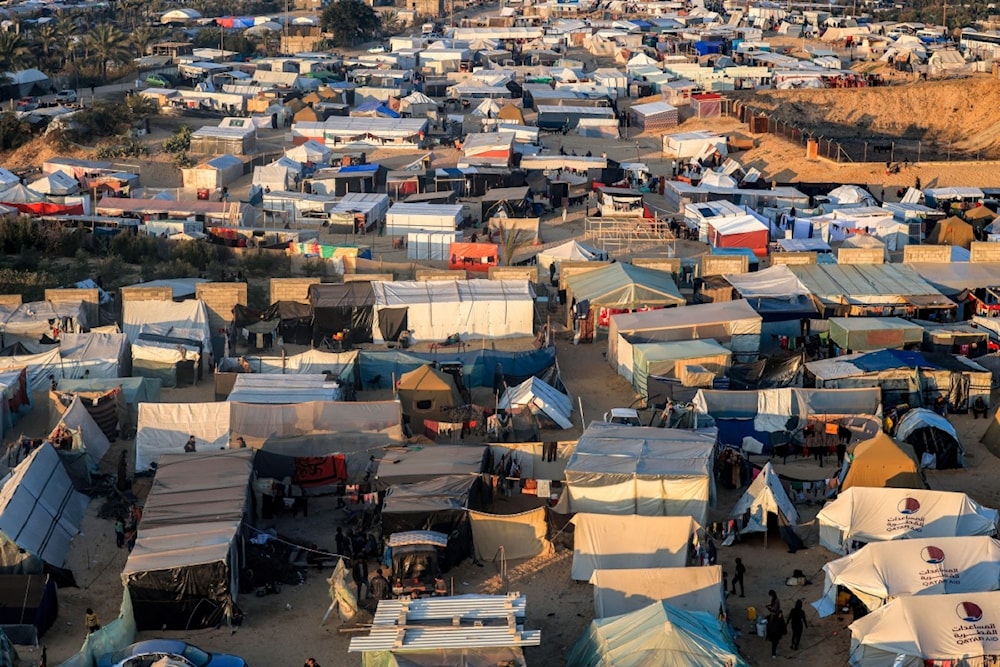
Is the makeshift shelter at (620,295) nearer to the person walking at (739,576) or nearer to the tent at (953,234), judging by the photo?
the tent at (953,234)

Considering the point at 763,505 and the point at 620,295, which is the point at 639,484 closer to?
the point at 763,505

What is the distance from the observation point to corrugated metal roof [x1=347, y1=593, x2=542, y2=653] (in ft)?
44.1

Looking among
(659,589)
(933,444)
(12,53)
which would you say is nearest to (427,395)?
(933,444)

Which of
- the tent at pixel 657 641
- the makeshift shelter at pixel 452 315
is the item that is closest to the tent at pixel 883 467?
the tent at pixel 657 641

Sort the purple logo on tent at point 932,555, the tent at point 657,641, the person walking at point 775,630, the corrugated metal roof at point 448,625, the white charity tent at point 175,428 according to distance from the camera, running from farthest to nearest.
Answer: the white charity tent at point 175,428, the purple logo on tent at point 932,555, the person walking at point 775,630, the corrugated metal roof at point 448,625, the tent at point 657,641

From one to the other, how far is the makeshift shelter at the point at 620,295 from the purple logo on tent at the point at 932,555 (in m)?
10.7

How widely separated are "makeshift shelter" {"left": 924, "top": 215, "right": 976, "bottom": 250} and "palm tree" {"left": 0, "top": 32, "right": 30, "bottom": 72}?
130 ft

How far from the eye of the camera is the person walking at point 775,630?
1471 centimetres

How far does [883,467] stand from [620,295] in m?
8.22

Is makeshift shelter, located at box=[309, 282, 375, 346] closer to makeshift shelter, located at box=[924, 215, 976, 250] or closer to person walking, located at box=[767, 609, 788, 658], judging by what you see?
person walking, located at box=[767, 609, 788, 658]

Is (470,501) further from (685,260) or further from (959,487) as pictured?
(685,260)

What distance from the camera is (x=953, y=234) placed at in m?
32.9

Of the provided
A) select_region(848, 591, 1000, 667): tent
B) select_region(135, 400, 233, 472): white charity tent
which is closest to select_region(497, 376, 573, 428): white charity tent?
select_region(135, 400, 233, 472): white charity tent

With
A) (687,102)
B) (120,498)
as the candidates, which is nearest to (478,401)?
(120,498)
